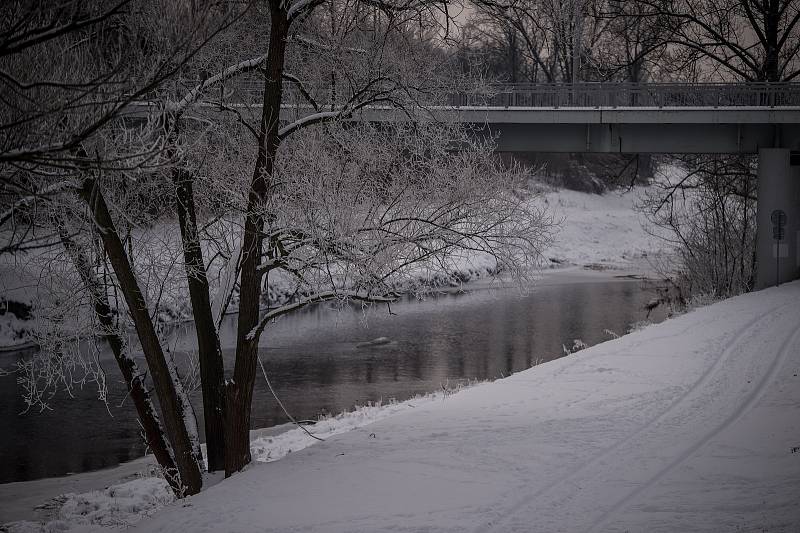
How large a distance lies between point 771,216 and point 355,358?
43.4ft

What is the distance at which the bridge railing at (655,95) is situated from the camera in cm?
2438

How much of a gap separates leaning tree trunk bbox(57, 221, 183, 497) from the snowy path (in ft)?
5.95

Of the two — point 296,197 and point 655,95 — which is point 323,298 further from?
point 655,95

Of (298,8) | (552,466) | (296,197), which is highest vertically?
(298,8)

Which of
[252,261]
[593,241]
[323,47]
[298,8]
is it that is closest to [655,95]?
[323,47]

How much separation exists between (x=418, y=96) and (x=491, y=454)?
4934 mm

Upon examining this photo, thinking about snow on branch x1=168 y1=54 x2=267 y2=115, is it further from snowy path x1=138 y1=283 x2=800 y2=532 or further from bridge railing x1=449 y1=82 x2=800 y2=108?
bridge railing x1=449 y1=82 x2=800 y2=108

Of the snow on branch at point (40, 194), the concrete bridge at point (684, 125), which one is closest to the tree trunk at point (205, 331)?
the snow on branch at point (40, 194)

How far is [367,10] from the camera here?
439 inches

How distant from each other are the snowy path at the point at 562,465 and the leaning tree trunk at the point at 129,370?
1813 millimetres

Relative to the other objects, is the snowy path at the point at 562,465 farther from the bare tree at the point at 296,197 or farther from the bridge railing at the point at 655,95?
the bridge railing at the point at 655,95

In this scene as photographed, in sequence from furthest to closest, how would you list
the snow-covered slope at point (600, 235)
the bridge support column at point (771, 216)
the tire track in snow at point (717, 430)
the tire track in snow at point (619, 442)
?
the snow-covered slope at point (600, 235) < the bridge support column at point (771, 216) < the tire track in snow at point (717, 430) < the tire track in snow at point (619, 442)

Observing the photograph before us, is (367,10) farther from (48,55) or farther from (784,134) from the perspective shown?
(784,134)

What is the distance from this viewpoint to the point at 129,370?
1152cm
